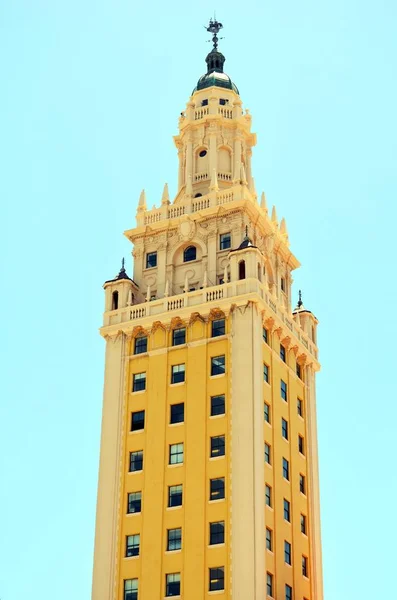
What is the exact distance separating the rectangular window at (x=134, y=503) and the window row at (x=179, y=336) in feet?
37.0

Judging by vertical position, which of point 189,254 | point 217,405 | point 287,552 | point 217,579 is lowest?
point 217,579

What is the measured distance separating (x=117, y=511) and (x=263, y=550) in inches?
457

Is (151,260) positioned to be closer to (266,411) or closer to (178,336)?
(178,336)

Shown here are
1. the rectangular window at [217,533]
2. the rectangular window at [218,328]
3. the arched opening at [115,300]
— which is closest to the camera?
the rectangular window at [217,533]

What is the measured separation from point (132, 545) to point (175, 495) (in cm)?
455

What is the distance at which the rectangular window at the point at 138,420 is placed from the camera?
80562 millimetres

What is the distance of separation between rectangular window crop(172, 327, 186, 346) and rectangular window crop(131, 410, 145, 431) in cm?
577

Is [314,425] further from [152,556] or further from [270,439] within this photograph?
[152,556]

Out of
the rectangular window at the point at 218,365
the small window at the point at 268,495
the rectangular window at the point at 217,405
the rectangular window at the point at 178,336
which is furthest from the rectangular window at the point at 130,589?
the rectangular window at the point at 178,336

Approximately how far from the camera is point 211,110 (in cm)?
9638

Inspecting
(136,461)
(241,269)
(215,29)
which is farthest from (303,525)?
(215,29)

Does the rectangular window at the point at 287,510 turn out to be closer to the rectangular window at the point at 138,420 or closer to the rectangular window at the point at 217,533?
the rectangular window at the point at 217,533

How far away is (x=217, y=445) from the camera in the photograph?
76.7 meters

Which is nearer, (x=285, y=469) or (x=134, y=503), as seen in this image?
(x=134, y=503)
